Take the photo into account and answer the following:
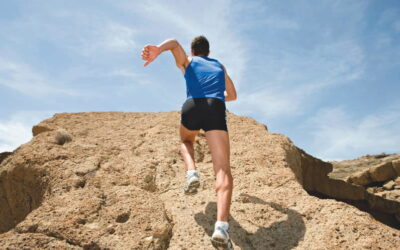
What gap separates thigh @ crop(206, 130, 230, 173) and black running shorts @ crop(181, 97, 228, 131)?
0.07 m

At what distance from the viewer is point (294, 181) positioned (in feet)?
15.5

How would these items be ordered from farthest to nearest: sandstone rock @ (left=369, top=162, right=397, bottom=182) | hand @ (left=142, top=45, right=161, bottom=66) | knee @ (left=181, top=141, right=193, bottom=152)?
1. sandstone rock @ (left=369, top=162, right=397, bottom=182)
2. knee @ (left=181, top=141, right=193, bottom=152)
3. hand @ (left=142, top=45, right=161, bottom=66)

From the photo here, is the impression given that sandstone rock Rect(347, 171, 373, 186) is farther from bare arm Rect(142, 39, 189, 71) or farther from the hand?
the hand

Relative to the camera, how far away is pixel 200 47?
4215 millimetres

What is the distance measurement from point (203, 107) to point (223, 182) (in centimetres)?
82

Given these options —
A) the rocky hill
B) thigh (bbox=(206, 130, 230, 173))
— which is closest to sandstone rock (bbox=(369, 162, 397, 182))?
the rocky hill

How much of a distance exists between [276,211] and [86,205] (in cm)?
218

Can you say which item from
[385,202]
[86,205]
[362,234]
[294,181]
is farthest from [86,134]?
[385,202]

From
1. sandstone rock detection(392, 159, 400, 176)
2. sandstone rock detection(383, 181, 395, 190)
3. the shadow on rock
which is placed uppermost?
sandstone rock detection(392, 159, 400, 176)

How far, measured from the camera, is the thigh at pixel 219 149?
3.58 meters

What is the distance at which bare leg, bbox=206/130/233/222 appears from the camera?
11.1 ft

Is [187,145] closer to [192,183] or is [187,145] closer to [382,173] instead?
[192,183]

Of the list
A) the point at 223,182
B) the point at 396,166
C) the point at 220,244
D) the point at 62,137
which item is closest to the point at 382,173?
the point at 396,166

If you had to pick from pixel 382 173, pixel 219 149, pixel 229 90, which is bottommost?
pixel 219 149
